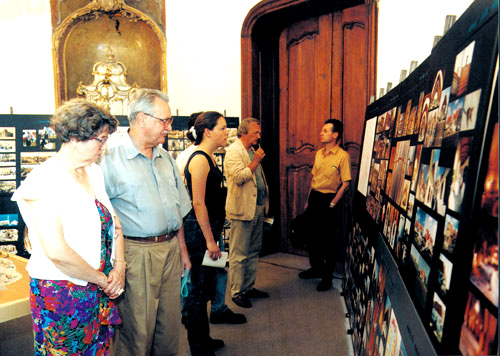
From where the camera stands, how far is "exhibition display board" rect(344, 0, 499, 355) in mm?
787

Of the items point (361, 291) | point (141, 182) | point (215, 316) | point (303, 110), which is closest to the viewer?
point (141, 182)

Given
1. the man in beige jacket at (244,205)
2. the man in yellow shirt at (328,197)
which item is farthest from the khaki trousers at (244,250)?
the man in yellow shirt at (328,197)

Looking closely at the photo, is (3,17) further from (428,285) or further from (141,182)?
(428,285)

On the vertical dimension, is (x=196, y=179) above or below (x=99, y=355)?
above

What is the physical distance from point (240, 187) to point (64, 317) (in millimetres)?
1971

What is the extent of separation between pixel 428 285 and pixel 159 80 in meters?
5.87

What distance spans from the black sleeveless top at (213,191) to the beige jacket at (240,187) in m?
0.68

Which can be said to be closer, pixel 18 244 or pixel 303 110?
pixel 18 244

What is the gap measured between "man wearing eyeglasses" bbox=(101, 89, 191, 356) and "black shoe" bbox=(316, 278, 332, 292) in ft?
6.94

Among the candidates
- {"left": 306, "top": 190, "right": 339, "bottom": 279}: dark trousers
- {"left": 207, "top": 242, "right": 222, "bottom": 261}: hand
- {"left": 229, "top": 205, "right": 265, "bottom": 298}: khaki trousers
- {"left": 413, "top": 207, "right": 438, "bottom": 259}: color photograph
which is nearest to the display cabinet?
{"left": 229, "top": 205, "right": 265, "bottom": 298}: khaki trousers

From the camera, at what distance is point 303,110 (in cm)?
516

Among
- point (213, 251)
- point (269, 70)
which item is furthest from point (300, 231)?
point (269, 70)

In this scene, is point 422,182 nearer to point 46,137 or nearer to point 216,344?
point 216,344

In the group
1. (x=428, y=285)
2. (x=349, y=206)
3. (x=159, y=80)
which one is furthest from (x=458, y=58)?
(x=159, y=80)
